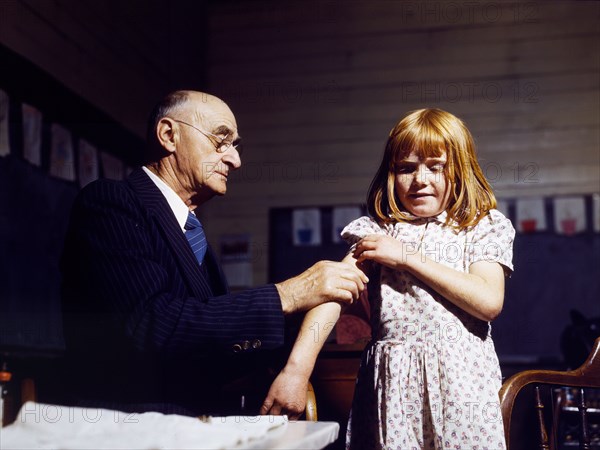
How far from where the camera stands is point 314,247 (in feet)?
19.1

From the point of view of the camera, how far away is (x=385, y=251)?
1.86 metres

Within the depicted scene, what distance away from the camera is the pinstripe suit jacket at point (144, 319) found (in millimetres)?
1566

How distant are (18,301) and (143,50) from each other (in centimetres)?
233

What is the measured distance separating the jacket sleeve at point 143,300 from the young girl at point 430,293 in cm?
43

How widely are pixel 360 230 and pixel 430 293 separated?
0.90ft

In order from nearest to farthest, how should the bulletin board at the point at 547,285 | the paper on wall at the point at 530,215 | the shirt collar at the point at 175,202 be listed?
the shirt collar at the point at 175,202 < the bulletin board at the point at 547,285 < the paper on wall at the point at 530,215

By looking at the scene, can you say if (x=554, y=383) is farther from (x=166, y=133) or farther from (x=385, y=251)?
(x=166, y=133)

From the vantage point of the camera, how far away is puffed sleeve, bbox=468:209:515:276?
188 centimetres

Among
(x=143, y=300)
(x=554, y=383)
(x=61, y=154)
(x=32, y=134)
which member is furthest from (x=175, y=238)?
(x=61, y=154)

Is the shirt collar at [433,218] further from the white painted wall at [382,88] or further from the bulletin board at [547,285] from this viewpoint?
the white painted wall at [382,88]

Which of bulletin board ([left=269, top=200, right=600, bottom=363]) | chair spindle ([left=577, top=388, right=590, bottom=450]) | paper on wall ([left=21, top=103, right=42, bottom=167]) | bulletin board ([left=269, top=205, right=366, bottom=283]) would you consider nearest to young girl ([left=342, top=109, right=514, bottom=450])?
chair spindle ([left=577, top=388, right=590, bottom=450])

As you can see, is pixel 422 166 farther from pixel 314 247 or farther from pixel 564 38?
pixel 564 38

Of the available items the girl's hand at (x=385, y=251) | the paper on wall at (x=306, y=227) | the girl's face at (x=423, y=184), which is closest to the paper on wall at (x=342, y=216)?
the paper on wall at (x=306, y=227)

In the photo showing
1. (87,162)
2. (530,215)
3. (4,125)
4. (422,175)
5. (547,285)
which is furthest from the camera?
(530,215)
